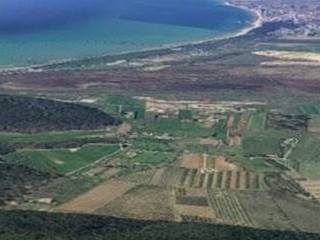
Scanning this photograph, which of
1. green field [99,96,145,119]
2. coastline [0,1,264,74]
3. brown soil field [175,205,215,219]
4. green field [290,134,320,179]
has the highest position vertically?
coastline [0,1,264,74]

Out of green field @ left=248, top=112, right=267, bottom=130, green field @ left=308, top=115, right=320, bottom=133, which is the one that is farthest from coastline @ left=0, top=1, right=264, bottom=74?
green field @ left=308, top=115, right=320, bottom=133

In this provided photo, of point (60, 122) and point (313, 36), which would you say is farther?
point (313, 36)

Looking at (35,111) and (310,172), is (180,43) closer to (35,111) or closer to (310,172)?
(35,111)

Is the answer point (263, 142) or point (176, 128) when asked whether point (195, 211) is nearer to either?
point (263, 142)

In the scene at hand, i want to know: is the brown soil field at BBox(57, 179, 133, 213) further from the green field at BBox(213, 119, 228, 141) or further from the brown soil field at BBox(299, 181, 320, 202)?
the green field at BBox(213, 119, 228, 141)

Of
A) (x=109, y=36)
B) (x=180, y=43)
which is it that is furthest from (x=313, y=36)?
(x=109, y=36)

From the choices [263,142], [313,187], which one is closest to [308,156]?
[263,142]
